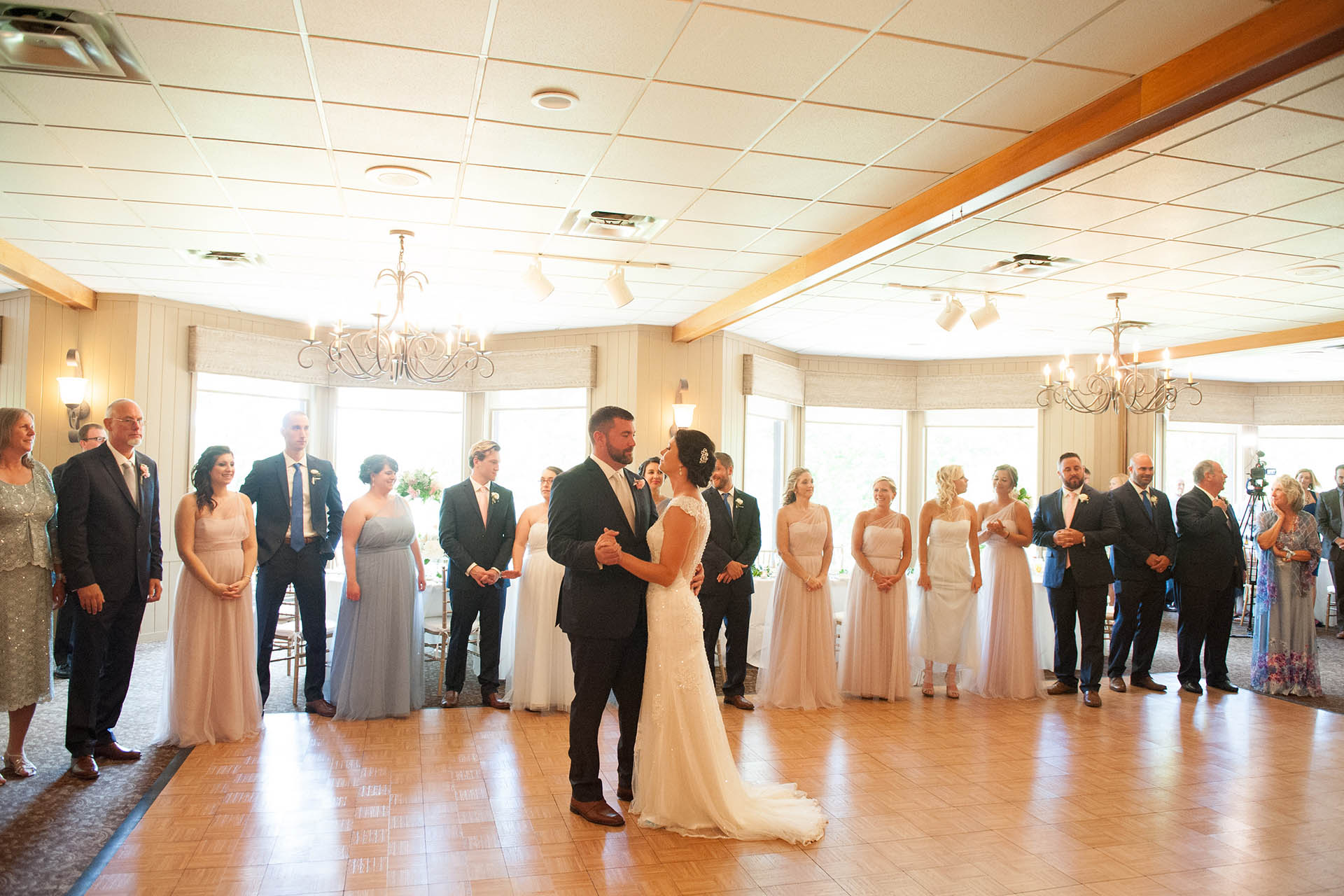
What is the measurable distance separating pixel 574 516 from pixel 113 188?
11.4ft

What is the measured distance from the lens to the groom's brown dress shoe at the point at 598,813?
3.65 metres

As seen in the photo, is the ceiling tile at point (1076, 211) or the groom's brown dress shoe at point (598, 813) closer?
the groom's brown dress shoe at point (598, 813)

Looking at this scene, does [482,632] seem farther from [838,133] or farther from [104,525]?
[838,133]

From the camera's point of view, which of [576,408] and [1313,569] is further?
[576,408]

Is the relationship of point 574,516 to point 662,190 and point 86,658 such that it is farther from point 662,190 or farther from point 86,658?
point 86,658

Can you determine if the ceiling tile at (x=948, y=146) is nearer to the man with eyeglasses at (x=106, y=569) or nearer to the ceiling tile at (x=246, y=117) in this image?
the ceiling tile at (x=246, y=117)

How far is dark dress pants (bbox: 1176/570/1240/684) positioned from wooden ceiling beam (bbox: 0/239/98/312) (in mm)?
8638

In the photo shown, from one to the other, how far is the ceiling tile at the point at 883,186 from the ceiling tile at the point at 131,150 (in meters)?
3.24

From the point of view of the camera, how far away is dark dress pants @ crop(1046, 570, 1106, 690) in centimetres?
618

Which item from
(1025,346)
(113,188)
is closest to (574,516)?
(113,188)

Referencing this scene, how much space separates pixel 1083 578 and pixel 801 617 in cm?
202

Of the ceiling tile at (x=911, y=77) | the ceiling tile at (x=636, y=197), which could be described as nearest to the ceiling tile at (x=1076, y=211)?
the ceiling tile at (x=911, y=77)

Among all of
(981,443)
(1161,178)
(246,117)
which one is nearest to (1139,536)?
(1161,178)

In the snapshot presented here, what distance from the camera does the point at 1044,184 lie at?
4.41m
